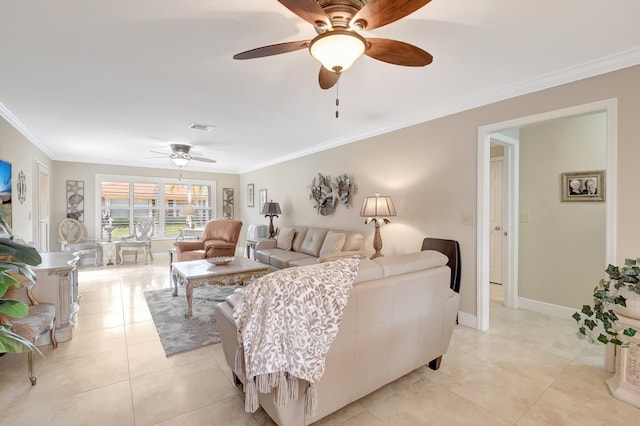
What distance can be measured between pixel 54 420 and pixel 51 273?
1445 millimetres

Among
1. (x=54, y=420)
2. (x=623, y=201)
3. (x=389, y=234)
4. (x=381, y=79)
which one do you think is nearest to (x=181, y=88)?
(x=381, y=79)

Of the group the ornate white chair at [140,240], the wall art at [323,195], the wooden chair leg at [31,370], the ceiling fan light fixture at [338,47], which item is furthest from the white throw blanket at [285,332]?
the ornate white chair at [140,240]

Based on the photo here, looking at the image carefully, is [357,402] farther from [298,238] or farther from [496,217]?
[496,217]

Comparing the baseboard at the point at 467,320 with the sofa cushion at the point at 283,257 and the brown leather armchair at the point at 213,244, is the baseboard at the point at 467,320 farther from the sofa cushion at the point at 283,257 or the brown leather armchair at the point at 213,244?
the brown leather armchair at the point at 213,244

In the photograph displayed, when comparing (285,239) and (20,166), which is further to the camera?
(285,239)

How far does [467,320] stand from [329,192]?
9.16 feet

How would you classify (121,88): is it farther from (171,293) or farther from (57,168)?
(57,168)

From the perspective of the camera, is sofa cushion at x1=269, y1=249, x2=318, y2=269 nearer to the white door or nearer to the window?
the white door

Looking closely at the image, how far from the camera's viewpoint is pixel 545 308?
3551 millimetres

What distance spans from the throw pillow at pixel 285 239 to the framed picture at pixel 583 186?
3905mm

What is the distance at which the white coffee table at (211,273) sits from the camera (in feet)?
10.9

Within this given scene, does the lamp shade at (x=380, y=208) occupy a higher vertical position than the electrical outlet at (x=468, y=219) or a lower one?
higher

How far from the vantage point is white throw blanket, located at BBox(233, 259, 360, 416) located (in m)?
1.37

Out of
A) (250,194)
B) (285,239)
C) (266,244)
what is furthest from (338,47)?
(250,194)
